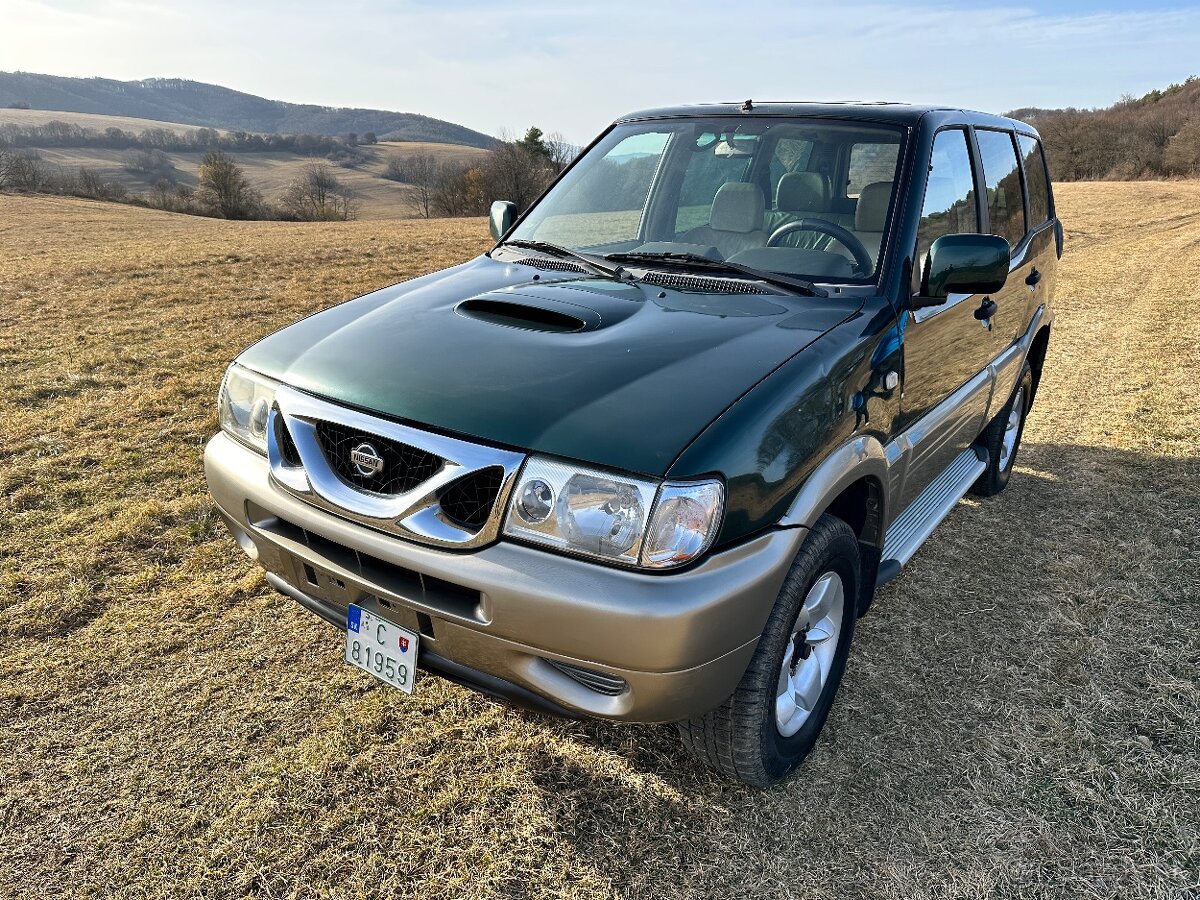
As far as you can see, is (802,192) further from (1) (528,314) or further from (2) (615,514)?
(2) (615,514)

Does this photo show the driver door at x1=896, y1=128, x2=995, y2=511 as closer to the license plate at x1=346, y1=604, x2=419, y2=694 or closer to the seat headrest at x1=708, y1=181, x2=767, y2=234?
the seat headrest at x1=708, y1=181, x2=767, y2=234

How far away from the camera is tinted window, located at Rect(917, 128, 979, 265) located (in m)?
2.88

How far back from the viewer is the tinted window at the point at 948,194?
113 inches

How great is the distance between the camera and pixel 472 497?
1.94m

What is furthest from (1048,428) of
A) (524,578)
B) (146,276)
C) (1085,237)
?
(1085,237)

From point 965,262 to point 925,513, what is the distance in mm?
1152

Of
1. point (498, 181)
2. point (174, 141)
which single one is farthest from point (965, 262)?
point (174, 141)

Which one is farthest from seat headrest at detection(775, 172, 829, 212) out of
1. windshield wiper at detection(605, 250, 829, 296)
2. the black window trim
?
windshield wiper at detection(605, 250, 829, 296)

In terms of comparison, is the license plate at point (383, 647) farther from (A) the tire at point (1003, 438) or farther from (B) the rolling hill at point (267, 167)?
(B) the rolling hill at point (267, 167)

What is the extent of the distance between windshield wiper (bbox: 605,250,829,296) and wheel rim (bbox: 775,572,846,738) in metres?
0.95

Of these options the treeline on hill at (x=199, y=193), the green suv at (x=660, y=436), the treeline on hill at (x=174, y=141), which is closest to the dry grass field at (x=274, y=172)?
the treeline on hill at (x=174, y=141)

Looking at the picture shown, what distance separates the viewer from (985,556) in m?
3.99

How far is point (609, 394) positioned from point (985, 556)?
284 centimetres

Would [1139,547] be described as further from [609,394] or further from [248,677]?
[248,677]
